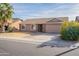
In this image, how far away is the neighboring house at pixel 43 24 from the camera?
6461 mm

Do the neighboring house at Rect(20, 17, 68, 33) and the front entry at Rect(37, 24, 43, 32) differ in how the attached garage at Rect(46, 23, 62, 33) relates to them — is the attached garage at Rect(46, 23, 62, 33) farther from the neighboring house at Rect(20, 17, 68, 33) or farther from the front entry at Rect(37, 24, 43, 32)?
the front entry at Rect(37, 24, 43, 32)

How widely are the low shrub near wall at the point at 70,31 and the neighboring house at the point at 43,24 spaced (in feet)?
0.29

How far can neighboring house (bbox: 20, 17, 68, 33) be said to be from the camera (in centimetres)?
646

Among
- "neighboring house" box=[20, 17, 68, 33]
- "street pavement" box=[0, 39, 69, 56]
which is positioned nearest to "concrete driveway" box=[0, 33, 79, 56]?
"street pavement" box=[0, 39, 69, 56]

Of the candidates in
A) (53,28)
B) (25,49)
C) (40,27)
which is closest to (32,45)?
(25,49)

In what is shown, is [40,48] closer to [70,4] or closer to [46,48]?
[46,48]

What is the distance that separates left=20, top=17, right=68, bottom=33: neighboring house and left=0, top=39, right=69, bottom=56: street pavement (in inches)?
11.8

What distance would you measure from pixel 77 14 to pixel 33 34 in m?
0.84

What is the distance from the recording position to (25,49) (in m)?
6.43

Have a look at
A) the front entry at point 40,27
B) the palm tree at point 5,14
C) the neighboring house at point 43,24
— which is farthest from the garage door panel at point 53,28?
the palm tree at point 5,14

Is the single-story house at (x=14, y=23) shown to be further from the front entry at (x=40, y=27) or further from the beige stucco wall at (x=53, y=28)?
the beige stucco wall at (x=53, y=28)

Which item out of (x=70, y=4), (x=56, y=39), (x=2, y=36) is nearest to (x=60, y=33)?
(x=56, y=39)

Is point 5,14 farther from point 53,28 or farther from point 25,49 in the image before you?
point 53,28

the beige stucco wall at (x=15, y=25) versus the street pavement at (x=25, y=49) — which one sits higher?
the beige stucco wall at (x=15, y=25)
